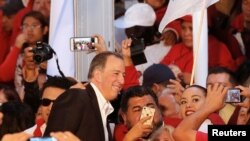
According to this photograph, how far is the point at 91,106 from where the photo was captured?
8.44 metres

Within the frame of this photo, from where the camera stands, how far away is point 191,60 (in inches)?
421

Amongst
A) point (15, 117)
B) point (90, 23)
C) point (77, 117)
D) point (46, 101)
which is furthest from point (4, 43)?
point (77, 117)

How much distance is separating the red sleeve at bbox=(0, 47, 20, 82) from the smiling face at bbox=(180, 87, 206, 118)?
7.90ft

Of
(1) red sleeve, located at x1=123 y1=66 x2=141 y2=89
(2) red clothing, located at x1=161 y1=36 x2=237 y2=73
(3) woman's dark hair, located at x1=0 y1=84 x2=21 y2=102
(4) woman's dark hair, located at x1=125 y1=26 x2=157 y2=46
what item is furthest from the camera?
(4) woman's dark hair, located at x1=125 y1=26 x2=157 y2=46

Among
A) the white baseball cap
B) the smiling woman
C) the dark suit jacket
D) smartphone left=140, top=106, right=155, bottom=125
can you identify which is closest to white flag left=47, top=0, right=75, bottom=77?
the white baseball cap

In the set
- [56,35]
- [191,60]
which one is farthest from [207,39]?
[56,35]

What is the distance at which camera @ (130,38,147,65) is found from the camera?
10250 millimetres

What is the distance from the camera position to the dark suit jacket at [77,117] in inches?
325

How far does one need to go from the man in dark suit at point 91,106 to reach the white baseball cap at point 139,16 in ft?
7.04

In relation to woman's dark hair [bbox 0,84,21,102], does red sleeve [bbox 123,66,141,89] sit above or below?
above

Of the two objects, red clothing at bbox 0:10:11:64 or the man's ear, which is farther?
red clothing at bbox 0:10:11:64

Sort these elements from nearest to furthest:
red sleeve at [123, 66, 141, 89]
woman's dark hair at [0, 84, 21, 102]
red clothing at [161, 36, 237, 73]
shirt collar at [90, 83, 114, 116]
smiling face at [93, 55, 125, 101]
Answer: shirt collar at [90, 83, 114, 116] < smiling face at [93, 55, 125, 101] < red sleeve at [123, 66, 141, 89] < woman's dark hair at [0, 84, 21, 102] < red clothing at [161, 36, 237, 73]

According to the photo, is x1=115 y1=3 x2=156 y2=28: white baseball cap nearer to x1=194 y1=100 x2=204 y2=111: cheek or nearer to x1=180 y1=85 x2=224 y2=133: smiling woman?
x1=180 y1=85 x2=224 y2=133: smiling woman

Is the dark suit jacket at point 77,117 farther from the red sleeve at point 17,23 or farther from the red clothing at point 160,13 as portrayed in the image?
the red sleeve at point 17,23
